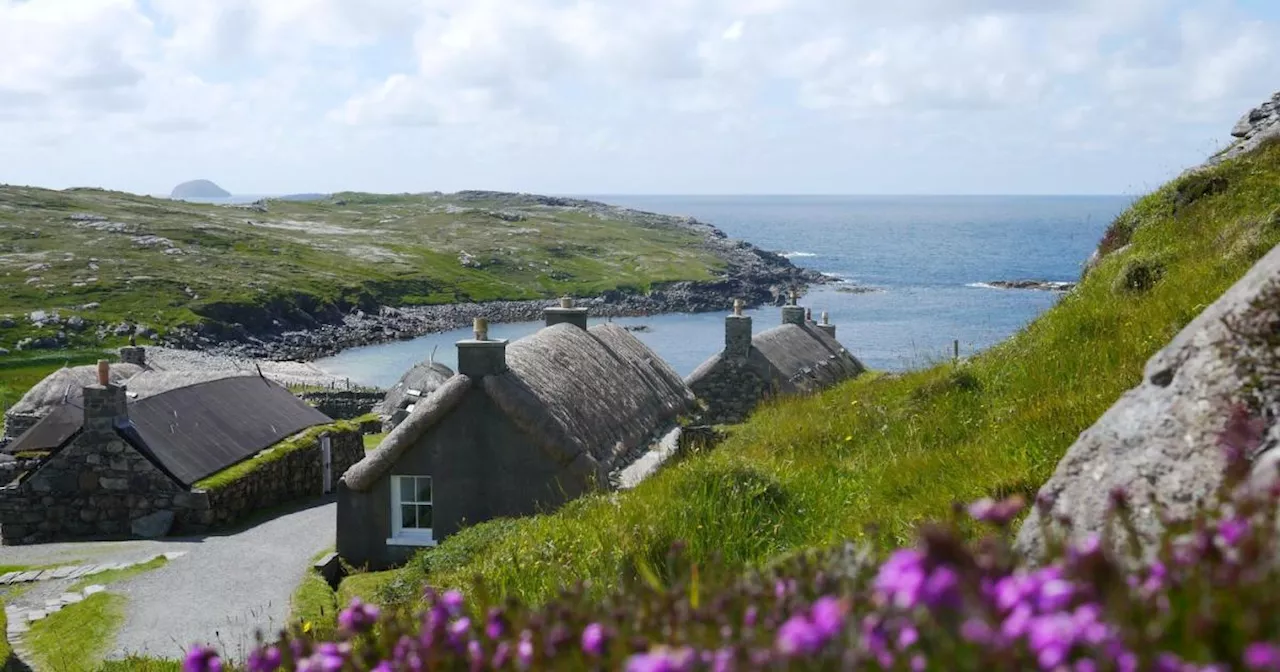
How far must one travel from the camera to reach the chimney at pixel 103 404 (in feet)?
88.9

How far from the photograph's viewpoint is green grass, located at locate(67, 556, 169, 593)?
21.6 meters

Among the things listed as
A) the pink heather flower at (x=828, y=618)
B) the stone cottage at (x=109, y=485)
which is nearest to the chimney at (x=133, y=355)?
the stone cottage at (x=109, y=485)

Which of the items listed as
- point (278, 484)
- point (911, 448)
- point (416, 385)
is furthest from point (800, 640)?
point (416, 385)

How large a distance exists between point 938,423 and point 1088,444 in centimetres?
685

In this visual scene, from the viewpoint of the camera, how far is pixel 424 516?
21562 mm

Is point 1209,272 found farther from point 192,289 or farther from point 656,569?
point 192,289

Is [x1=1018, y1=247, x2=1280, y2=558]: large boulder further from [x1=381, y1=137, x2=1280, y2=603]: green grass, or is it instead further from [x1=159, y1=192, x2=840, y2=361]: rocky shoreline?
[x1=159, y1=192, x2=840, y2=361]: rocky shoreline

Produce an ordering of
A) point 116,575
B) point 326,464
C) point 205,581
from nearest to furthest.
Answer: point 205,581
point 116,575
point 326,464

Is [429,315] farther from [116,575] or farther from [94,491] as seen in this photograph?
[116,575]

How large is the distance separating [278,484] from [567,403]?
12.9 metres

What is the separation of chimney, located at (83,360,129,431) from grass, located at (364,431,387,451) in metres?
11.7

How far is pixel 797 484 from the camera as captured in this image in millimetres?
10664

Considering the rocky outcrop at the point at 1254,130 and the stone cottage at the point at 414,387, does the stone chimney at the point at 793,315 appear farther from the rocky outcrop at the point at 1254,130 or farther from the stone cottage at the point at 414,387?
the rocky outcrop at the point at 1254,130

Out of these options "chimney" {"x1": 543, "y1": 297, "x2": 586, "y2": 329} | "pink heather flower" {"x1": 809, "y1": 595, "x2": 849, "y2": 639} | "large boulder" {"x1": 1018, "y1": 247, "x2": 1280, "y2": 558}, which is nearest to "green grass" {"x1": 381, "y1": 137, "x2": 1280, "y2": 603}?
"large boulder" {"x1": 1018, "y1": 247, "x2": 1280, "y2": 558}
